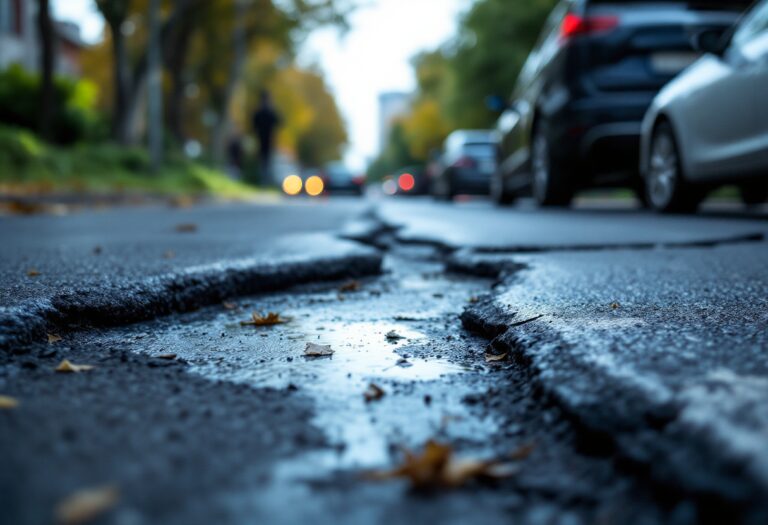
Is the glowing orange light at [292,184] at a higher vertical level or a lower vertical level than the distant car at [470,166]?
lower

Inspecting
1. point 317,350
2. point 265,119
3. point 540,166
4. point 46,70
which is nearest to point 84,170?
point 46,70

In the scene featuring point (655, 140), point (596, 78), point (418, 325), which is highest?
point (596, 78)

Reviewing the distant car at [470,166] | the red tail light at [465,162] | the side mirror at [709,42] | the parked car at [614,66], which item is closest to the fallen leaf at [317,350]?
the side mirror at [709,42]

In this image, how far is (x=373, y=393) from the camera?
148cm

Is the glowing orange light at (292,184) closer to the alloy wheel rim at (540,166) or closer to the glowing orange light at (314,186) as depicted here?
the glowing orange light at (314,186)

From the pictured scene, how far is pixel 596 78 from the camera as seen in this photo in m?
6.65

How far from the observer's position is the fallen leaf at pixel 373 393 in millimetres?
1457

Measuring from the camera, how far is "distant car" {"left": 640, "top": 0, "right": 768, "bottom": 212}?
4.88 metres

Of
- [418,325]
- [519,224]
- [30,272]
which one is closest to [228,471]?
[418,325]

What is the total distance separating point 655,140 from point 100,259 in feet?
15.0

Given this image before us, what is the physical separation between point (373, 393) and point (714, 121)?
15.1ft

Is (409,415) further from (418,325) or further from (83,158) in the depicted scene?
(83,158)

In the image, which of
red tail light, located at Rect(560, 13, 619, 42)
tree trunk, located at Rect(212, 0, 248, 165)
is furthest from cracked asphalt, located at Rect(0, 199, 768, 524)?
tree trunk, located at Rect(212, 0, 248, 165)

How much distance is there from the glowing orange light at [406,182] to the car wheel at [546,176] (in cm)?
2102
